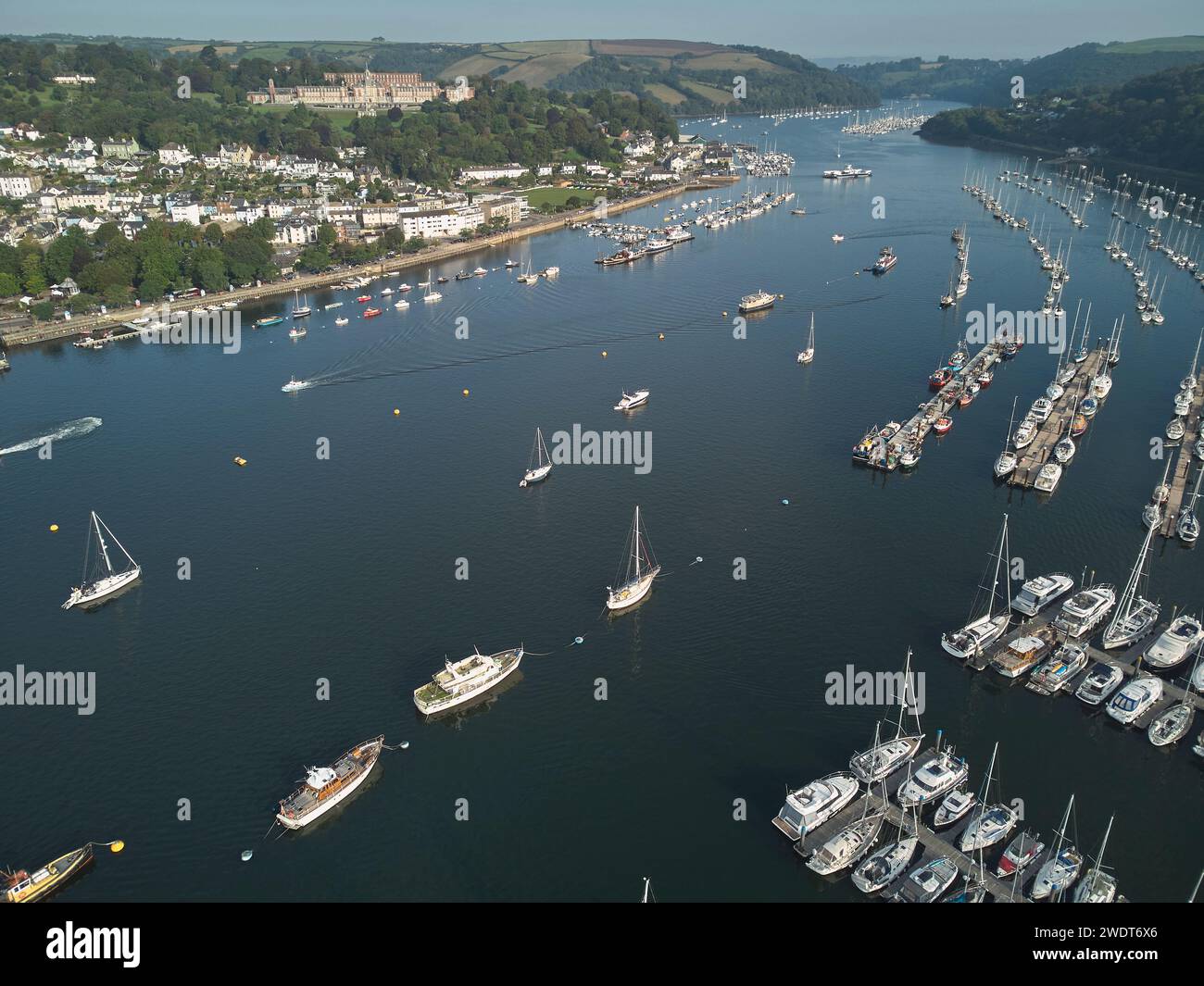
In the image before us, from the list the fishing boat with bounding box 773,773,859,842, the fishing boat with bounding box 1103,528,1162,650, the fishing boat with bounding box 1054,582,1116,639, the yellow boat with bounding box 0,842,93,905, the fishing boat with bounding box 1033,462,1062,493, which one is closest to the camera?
the yellow boat with bounding box 0,842,93,905

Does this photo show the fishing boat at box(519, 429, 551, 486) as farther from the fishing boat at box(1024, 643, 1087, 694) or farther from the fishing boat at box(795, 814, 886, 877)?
the fishing boat at box(795, 814, 886, 877)

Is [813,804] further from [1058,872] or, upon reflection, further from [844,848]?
[1058,872]

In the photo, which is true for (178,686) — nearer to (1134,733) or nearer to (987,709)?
(987,709)

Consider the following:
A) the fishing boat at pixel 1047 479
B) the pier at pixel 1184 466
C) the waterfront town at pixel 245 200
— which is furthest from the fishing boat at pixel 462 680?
the waterfront town at pixel 245 200

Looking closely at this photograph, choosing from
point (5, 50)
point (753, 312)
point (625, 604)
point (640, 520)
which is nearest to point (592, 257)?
point (753, 312)

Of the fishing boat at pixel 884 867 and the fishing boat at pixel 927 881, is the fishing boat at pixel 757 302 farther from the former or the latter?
the fishing boat at pixel 927 881

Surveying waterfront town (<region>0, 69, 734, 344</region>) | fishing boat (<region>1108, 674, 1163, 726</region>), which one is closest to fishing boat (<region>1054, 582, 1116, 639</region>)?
fishing boat (<region>1108, 674, 1163, 726</region>)
